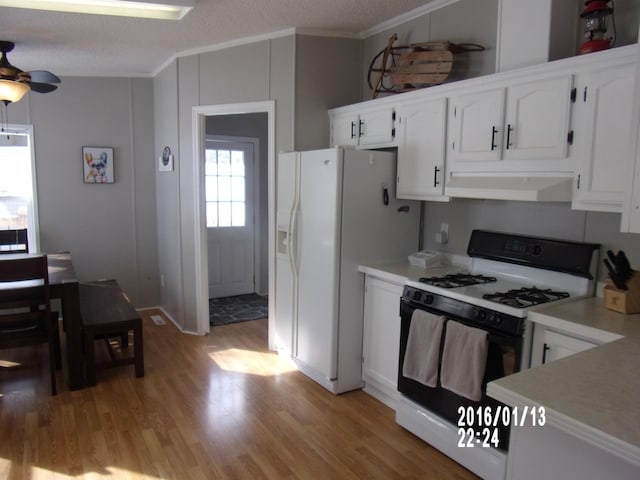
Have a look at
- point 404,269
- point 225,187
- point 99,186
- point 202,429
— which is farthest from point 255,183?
point 202,429

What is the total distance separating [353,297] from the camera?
3.30 meters

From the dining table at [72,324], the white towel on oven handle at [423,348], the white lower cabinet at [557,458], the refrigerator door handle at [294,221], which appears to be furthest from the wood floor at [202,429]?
the white lower cabinet at [557,458]

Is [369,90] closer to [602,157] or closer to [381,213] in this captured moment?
[381,213]

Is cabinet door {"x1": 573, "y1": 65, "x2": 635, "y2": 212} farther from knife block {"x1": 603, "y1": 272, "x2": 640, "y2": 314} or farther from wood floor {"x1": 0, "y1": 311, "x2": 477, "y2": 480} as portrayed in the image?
wood floor {"x1": 0, "y1": 311, "x2": 477, "y2": 480}

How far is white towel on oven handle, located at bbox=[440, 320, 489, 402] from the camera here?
2.32 metres

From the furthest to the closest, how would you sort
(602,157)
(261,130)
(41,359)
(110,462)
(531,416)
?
(261,130) < (41,359) < (110,462) < (602,157) < (531,416)

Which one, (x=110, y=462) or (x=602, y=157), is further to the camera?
(x=110, y=462)

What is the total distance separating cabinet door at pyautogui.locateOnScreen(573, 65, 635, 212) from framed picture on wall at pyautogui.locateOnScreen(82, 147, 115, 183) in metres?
4.52

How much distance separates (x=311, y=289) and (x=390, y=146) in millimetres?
1191

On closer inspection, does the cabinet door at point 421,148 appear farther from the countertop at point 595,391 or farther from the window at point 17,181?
the window at point 17,181

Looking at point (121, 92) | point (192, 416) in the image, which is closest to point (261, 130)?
point (121, 92)

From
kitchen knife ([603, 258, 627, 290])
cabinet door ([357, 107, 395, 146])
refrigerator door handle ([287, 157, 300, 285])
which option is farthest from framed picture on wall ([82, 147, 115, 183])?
kitchen knife ([603, 258, 627, 290])

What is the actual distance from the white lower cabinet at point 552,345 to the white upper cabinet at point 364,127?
1.67 m

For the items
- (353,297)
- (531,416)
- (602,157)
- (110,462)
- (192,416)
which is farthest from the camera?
(353,297)
